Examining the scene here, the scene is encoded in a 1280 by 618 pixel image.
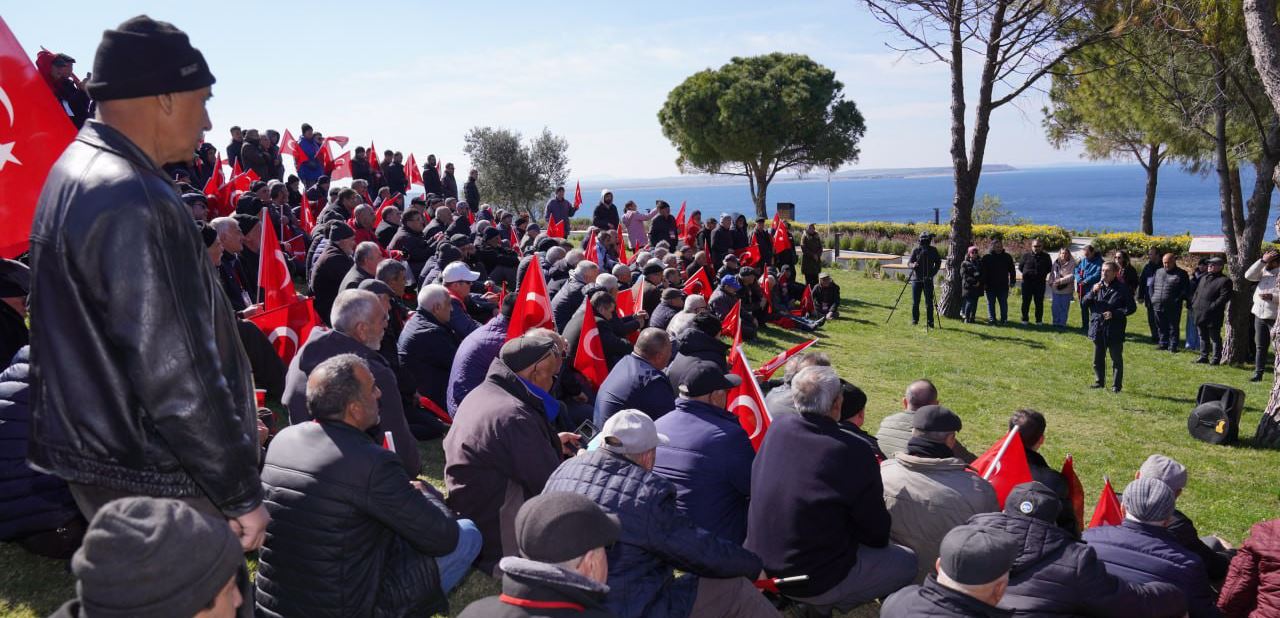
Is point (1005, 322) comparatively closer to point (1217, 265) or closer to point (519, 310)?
point (1217, 265)

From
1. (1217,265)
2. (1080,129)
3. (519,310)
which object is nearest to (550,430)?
(519,310)

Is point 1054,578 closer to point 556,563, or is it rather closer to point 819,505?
point 819,505

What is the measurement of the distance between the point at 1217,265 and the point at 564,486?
585 inches

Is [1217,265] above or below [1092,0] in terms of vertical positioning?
below

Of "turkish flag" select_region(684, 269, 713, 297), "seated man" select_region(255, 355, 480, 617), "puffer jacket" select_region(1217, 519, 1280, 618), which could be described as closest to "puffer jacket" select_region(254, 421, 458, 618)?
"seated man" select_region(255, 355, 480, 617)

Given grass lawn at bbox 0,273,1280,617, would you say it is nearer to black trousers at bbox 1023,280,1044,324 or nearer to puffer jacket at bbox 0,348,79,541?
puffer jacket at bbox 0,348,79,541

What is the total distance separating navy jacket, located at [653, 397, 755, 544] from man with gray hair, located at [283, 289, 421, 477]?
1.56 meters

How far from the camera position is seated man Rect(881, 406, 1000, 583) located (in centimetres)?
494

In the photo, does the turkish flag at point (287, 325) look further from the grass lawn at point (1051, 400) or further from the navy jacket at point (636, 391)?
the navy jacket at point (636, 391)

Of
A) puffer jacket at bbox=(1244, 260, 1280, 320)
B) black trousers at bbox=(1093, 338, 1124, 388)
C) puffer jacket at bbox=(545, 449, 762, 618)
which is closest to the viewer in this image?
puffer jacket at bbox=(545, 449, 762, 618)

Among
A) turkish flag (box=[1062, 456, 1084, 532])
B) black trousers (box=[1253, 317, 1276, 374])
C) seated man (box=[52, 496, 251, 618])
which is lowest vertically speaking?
black trousers (box=[1253, 317, 1276, 374])

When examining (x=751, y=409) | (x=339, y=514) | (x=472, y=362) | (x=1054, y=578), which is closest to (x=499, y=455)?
(x=339, y=514)

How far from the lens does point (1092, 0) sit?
1703 centimetres

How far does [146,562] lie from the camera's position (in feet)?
5.32
